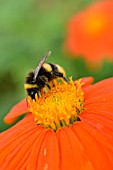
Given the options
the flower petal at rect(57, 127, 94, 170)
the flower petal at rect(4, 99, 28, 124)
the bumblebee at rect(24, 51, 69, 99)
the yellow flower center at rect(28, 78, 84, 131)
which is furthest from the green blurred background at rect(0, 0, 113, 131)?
the flower petal at rect(57, 127, 94, 170)

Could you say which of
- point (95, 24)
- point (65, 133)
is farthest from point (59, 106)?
point (95, 24)

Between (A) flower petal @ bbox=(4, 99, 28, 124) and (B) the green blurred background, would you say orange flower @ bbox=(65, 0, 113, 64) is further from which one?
(A) flower petal @ bbox=(4, 99, 28, 124)

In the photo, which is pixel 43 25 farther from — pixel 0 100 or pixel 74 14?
pixel 0 100

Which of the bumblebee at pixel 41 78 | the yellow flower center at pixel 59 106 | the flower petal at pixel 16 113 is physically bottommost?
the yellow flower center at pixel 59 106

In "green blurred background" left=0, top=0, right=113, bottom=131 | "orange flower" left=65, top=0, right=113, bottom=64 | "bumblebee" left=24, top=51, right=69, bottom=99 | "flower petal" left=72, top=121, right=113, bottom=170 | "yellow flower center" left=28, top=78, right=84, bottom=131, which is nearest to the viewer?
"flower petal" left=72, top=121, right=113, bottom=170

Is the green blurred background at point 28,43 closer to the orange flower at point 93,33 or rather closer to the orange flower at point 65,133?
the orange flower at point 93,33

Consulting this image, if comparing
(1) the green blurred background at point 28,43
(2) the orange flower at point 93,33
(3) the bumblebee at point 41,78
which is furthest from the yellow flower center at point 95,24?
(3) the bumblebee at point 41,78
